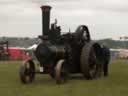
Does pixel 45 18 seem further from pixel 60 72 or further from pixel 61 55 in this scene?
pixel 60 72

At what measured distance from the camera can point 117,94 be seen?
11.6 meters

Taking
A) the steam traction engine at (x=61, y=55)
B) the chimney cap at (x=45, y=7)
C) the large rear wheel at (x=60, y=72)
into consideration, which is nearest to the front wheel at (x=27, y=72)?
the steam traction engine at (x=61, y=55)

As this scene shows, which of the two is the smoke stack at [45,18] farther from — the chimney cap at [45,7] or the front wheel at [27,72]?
the front wheel at [27,72]

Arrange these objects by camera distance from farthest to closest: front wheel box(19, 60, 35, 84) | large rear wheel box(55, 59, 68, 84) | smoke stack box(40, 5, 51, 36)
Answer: front wheel box(19, 60, 35, 84), smoke stack box(40, 5, 51, 36), large rear wheel box(55, 59, 68, 84)

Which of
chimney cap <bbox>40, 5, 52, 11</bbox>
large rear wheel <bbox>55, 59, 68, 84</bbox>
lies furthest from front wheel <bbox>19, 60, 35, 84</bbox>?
chimney cap <bbox>40, 5, 52, 11</bbox>

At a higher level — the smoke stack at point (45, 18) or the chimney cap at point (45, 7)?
the chimney cap at point (45, 7)

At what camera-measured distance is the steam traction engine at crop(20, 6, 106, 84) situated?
14992 millimetres

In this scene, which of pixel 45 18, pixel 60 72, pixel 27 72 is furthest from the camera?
pixel 27 72

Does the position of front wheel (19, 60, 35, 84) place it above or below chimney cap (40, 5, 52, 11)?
below

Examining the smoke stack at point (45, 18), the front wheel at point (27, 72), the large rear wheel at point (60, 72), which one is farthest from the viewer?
the front wheel at point (27, 72)

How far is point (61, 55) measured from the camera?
50.8 feet

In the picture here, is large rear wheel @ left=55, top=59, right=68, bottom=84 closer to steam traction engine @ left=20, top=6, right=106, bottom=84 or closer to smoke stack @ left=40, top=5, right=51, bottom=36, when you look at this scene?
steam traction engine @ left=20, top=6, right=106, bottom=84

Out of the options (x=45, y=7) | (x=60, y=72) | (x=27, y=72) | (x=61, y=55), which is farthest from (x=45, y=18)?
(x=27, y=72)

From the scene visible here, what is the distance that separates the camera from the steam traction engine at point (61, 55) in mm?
14992
